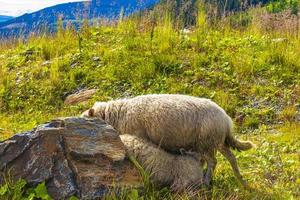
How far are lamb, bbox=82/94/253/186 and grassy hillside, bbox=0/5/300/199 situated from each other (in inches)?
78.7

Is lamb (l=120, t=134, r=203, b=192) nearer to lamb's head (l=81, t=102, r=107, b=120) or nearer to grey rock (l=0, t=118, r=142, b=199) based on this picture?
grey rock (l=0, t=118, r=142, b=199)

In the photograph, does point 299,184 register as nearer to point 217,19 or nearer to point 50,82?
point 50,82

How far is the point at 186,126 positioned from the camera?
7223 mm

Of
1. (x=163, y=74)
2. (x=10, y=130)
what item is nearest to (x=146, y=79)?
(x=163, y=74)

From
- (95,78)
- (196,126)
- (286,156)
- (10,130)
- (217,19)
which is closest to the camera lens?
(196,126)

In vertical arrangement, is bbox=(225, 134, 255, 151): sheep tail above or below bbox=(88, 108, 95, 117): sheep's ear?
below

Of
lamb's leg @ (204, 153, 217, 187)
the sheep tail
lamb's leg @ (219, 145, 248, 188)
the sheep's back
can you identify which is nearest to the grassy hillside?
the sheep tail

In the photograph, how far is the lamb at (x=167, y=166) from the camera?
666cm

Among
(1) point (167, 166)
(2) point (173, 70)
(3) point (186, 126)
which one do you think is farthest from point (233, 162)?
(2) point (173, 70)

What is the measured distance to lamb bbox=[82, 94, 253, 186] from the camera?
719cm

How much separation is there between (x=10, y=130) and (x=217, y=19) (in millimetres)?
7784

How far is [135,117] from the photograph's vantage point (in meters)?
7.61

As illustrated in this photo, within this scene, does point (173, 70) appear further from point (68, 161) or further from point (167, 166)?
point (68, 161)

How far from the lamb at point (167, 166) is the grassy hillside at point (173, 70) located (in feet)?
8.25
